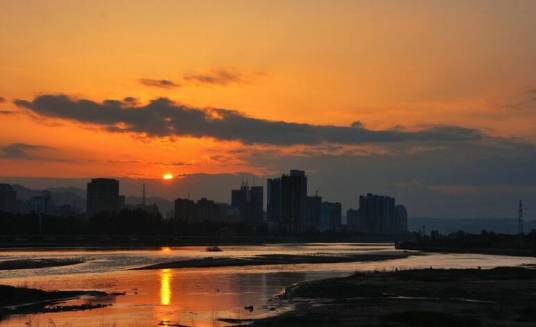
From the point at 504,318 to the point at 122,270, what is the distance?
181ft

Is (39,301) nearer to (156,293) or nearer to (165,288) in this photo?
(156,293)

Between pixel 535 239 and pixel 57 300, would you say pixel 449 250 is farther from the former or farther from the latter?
pixel 57 300

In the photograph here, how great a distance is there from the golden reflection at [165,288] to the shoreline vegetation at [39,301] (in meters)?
3.82

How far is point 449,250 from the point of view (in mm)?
198875

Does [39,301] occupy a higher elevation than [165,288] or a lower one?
higher

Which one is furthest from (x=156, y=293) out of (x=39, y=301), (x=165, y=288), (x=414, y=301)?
(x=414, y=301)

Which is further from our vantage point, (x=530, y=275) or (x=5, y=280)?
(x=530, y=275)

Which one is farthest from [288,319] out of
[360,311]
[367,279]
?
[367,279]

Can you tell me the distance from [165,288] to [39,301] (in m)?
14.3

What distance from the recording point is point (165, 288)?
58875mm

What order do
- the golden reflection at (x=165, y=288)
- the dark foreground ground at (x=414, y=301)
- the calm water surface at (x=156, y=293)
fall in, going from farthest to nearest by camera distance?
the golden reflection at (x=165, y=288) < the calm water surface at (x=156, y=293) < the dark foreground ground at (x=414, y=301)

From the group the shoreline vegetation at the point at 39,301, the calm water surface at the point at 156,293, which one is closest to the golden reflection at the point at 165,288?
the calm water surface at the point at 156,293

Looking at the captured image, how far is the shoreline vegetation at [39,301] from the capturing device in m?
42.2

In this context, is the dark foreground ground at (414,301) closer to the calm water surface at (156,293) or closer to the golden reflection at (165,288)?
the calm water surface at (156,293)
